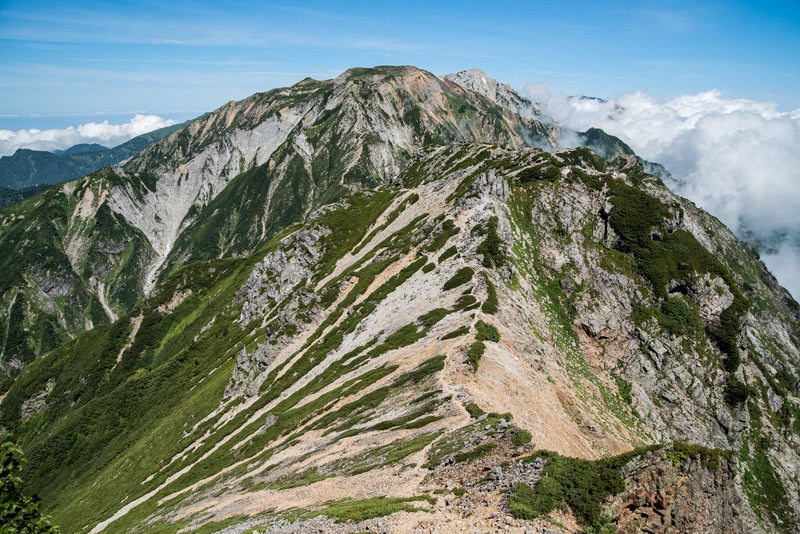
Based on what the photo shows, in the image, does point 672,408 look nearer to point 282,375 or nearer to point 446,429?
point 446,429

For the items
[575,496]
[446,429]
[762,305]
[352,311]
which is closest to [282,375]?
[352,311]


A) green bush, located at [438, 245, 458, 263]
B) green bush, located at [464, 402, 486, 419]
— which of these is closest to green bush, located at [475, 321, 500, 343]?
green bush, located at [464, 402, 486, 419]

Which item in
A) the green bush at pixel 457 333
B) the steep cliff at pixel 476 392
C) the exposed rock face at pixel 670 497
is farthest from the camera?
the green bush at pixel 457 333

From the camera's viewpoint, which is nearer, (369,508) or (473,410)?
(369,508)

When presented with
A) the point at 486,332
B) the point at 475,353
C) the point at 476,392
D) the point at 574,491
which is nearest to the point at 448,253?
the point at 486,332

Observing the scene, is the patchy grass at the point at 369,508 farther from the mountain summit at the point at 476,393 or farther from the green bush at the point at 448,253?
the green bush at the point at 448,253

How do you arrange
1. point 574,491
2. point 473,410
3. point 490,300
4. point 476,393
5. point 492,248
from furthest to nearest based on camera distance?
1. point 492,248
2. point 490,300
3. point 476,393
4. point 473,410
5. point 574,491

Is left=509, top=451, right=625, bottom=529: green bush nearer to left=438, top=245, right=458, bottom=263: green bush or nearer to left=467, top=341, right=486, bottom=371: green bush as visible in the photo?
left=467, top=341, right=486, bottom=371: green bush

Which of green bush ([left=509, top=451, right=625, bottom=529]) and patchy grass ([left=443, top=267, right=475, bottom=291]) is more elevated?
patchy grass ([left=443, top=267, right=475, bottom=291])

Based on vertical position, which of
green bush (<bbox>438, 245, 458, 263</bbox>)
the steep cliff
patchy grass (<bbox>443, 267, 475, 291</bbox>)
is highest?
green bush (<bbox>438, 245, 458, 263</bbox>)

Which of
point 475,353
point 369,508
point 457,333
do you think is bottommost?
point 369,508

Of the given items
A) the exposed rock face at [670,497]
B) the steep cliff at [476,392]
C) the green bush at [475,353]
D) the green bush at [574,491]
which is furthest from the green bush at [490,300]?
→ the green bush at [574,491]

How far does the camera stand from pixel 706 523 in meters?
27.5

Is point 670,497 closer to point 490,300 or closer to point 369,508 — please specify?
point 369,508
